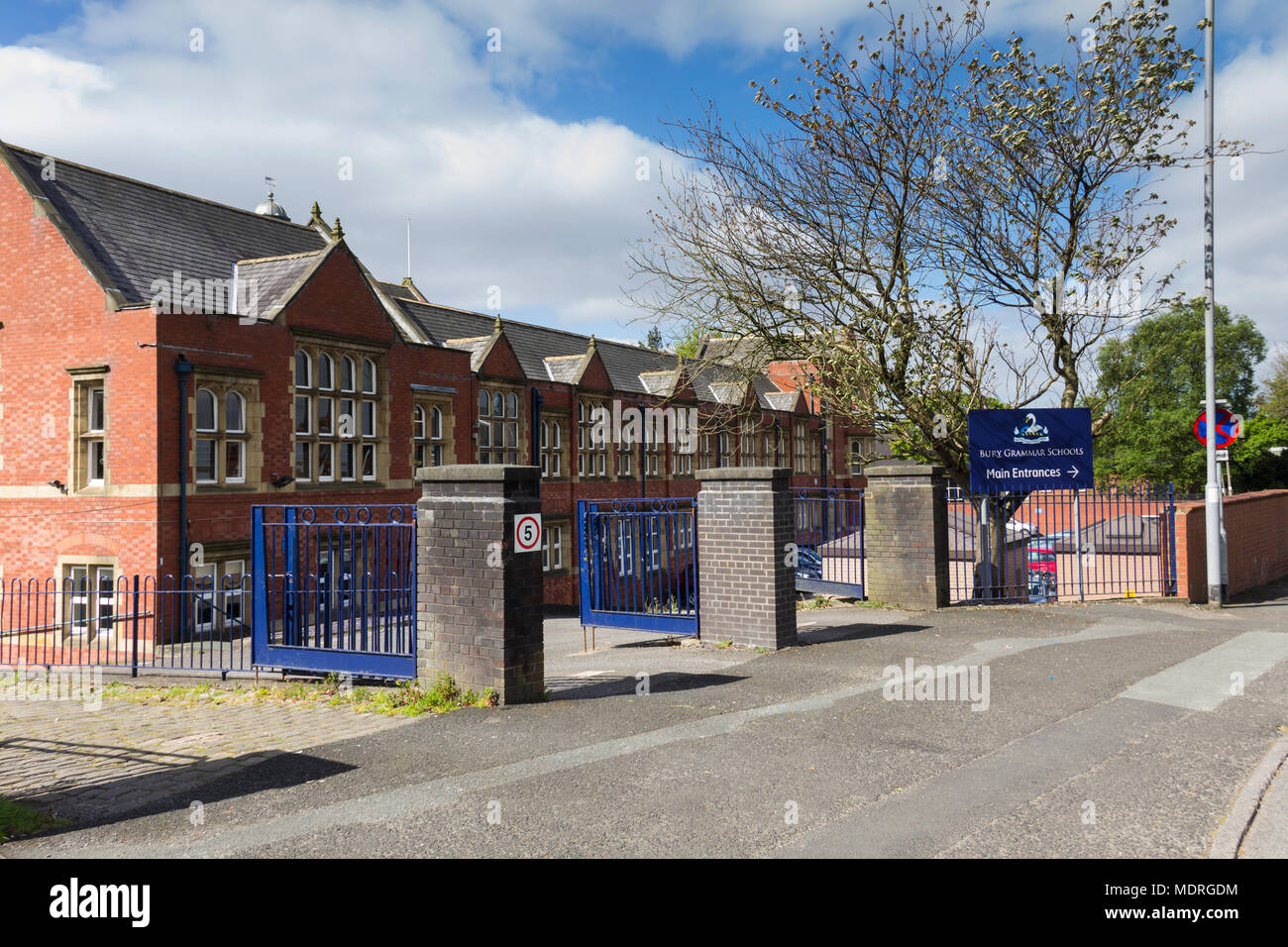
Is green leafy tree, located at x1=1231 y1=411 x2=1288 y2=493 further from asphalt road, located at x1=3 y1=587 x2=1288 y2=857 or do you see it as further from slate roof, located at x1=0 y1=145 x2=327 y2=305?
slate roof, located at x1=0 y1=145 x2=327 y2=305

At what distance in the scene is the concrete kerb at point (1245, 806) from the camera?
4.63m

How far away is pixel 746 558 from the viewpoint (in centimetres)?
1043

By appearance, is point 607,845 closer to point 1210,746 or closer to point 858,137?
point 1210,746

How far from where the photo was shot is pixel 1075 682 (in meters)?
8.41

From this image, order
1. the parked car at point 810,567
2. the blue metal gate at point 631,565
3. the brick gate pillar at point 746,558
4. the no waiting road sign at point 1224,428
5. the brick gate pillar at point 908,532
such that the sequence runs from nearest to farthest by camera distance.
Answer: the brick gate pillar at point 746,558, the blue metal gate at point 631,565, the brick gate pillar at point 908,532, the no waiting road sign at point 1224,428, the parked car at point 810,567

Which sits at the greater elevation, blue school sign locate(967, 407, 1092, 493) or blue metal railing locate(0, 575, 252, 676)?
blue school sign locate(967, 407, 1092, 493)

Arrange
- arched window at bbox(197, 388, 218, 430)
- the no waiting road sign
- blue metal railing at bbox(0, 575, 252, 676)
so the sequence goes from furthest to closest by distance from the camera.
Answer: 1. arched window at bbox(197, 388, 218, 430)
2. blue metal railing at bbox(0, 575, 252, 676)
3. the no waiting road sign

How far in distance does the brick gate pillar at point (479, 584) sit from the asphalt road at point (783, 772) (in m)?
0.44

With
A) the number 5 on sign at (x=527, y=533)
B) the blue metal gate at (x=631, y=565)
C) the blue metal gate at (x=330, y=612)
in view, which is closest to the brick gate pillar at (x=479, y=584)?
the number 5 on sign at (x=527, y=533)

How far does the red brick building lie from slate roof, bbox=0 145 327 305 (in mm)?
45

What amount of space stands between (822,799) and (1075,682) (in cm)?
437

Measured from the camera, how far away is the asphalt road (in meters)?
4.79

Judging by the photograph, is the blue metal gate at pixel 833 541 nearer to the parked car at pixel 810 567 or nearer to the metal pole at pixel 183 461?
the parked car at pixel 810 567

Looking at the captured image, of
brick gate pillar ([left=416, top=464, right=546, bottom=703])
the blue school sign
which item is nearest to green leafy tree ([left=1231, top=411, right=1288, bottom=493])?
the blue school sign
